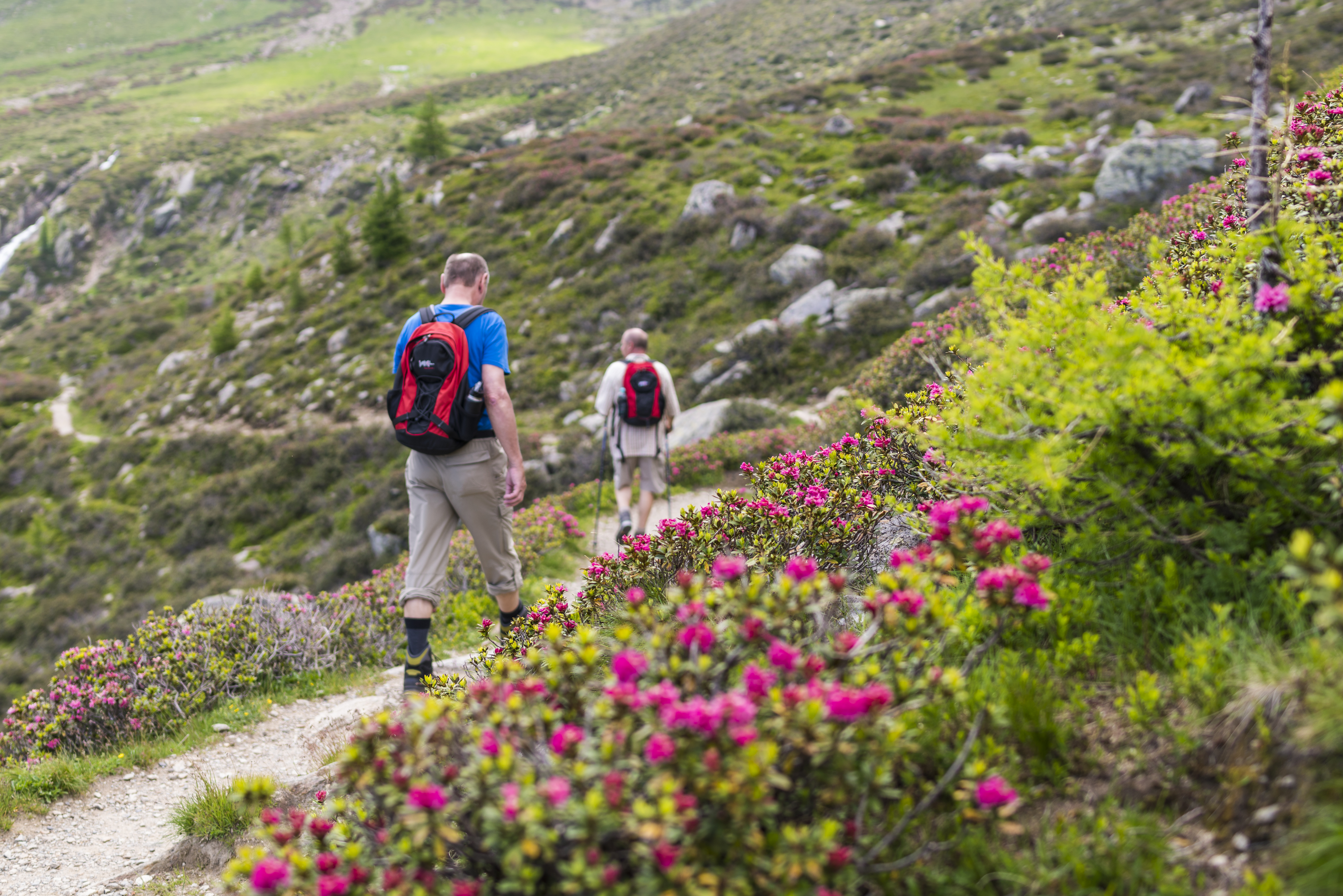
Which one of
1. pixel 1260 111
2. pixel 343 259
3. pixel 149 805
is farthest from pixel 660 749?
pixel 343 259

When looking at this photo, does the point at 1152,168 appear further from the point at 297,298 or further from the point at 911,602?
the point at 297,298

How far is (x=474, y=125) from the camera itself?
6069 centimetres

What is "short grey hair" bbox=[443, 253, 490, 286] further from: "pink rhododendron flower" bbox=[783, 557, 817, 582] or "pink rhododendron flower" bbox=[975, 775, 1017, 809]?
"pink rhododendron flower" bbox=[975, 775, 1017, 809]

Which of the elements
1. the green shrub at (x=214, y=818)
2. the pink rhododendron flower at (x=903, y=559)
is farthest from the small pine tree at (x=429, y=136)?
the pink rhododendron flower at (x=903, y=559)

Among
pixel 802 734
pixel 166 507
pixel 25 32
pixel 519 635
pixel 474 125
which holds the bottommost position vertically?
pixel 166 507

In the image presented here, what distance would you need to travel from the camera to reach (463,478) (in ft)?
14.2

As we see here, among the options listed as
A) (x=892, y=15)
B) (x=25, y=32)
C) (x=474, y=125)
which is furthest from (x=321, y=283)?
(x=25, y=32)

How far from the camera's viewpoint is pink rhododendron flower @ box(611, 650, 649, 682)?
64.7 inches

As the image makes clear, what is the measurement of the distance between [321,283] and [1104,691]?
1253 inches

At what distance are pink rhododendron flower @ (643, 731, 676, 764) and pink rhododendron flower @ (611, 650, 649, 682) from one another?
0.64ft

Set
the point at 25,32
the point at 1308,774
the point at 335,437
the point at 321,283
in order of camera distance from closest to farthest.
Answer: the point at 1308,774 < the point at 335,437 < the point at 321,283 < the point at 25,32

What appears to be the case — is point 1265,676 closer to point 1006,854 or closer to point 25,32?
point 1006,854

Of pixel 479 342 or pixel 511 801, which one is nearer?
pixel 511 801

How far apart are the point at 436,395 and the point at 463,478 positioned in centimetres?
57
